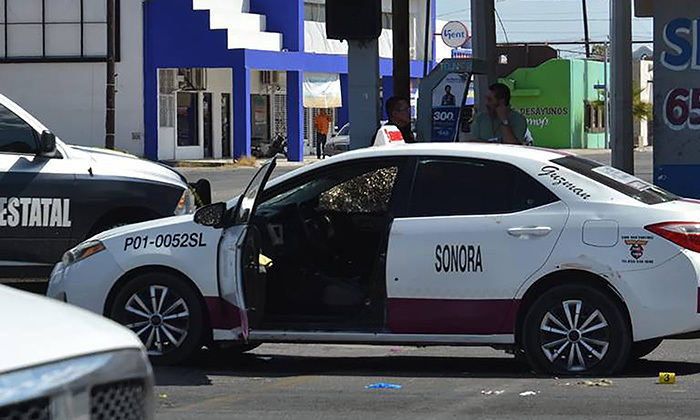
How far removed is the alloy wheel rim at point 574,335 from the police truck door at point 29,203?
16.7 ft

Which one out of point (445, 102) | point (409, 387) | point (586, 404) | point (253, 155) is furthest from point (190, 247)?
point (253, 155)

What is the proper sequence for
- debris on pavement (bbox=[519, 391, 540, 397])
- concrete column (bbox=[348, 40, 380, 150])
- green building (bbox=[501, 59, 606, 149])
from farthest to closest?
green building (bbox=[501, 59, 606, 149]) < concrete column (bbox=[348, 40, 380, 150]) < debris on pavement (bbox=[519, 391, 540, 397])

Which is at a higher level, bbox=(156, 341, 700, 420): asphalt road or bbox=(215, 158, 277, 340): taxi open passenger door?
bbox=(215, 158, 277, 340): taxi open passenger door

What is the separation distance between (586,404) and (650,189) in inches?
80.5

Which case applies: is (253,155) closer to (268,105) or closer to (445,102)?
(268,105)

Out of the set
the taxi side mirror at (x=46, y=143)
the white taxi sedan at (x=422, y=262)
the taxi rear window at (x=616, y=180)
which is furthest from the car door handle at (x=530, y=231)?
the taxi side mirror at (x=46, y=143)

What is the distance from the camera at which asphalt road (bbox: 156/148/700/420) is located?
25.0ft

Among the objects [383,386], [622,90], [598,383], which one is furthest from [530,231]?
[622,90]

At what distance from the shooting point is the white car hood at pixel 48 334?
142 inches

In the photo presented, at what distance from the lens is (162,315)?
912 centimetres

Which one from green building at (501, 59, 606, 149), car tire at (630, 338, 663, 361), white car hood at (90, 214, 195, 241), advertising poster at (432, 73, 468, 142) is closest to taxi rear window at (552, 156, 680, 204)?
car tire at (630, 338, 663, 361)

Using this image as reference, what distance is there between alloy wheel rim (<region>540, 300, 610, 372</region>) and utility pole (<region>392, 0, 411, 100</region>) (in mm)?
9387

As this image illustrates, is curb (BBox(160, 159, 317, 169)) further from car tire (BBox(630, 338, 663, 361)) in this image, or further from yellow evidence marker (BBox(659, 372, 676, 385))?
yellow evidence marker (BBox(659, 372, 676, 385))

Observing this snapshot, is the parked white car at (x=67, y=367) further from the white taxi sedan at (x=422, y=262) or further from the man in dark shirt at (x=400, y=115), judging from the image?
the man in dark shirt at (x=400, y=115)
